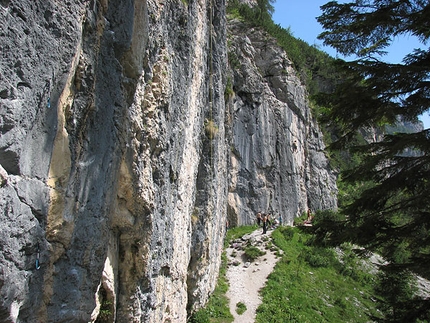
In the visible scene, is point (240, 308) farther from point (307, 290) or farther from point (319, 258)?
point (319, 258)

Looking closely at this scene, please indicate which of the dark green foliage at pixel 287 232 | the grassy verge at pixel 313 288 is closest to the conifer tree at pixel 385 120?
the grassy verge at pixel 313 288

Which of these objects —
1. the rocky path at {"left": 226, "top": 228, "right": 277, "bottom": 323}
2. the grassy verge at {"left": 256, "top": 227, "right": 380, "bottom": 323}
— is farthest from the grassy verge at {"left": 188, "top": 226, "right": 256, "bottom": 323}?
the grassy verge at {"left": 256, "top": 227, "right": 380, "bottom": 323}

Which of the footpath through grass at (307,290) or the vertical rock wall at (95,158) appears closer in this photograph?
the vertical rock wall at (95,158)

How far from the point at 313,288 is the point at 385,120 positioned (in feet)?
37.4

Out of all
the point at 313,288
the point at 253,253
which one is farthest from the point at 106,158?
the point at 253,253

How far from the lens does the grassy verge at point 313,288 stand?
1395cm

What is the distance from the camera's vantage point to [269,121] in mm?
28766

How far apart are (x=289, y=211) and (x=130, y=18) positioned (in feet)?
80.9

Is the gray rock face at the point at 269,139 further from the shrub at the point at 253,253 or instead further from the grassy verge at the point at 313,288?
the shrub at the point at 253,253

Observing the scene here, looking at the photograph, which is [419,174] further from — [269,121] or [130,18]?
[269,121]

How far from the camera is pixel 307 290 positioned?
1612 centimetres

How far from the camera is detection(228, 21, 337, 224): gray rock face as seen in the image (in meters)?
26.3

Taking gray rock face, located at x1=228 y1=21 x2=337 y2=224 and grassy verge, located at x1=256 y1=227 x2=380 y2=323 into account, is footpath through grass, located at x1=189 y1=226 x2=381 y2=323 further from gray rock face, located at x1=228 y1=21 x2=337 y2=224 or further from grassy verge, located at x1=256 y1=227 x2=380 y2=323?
gray rock face, located at x1=228 y1=21 x2=337 y2=224

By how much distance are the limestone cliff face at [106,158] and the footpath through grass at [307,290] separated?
2.22 meters
